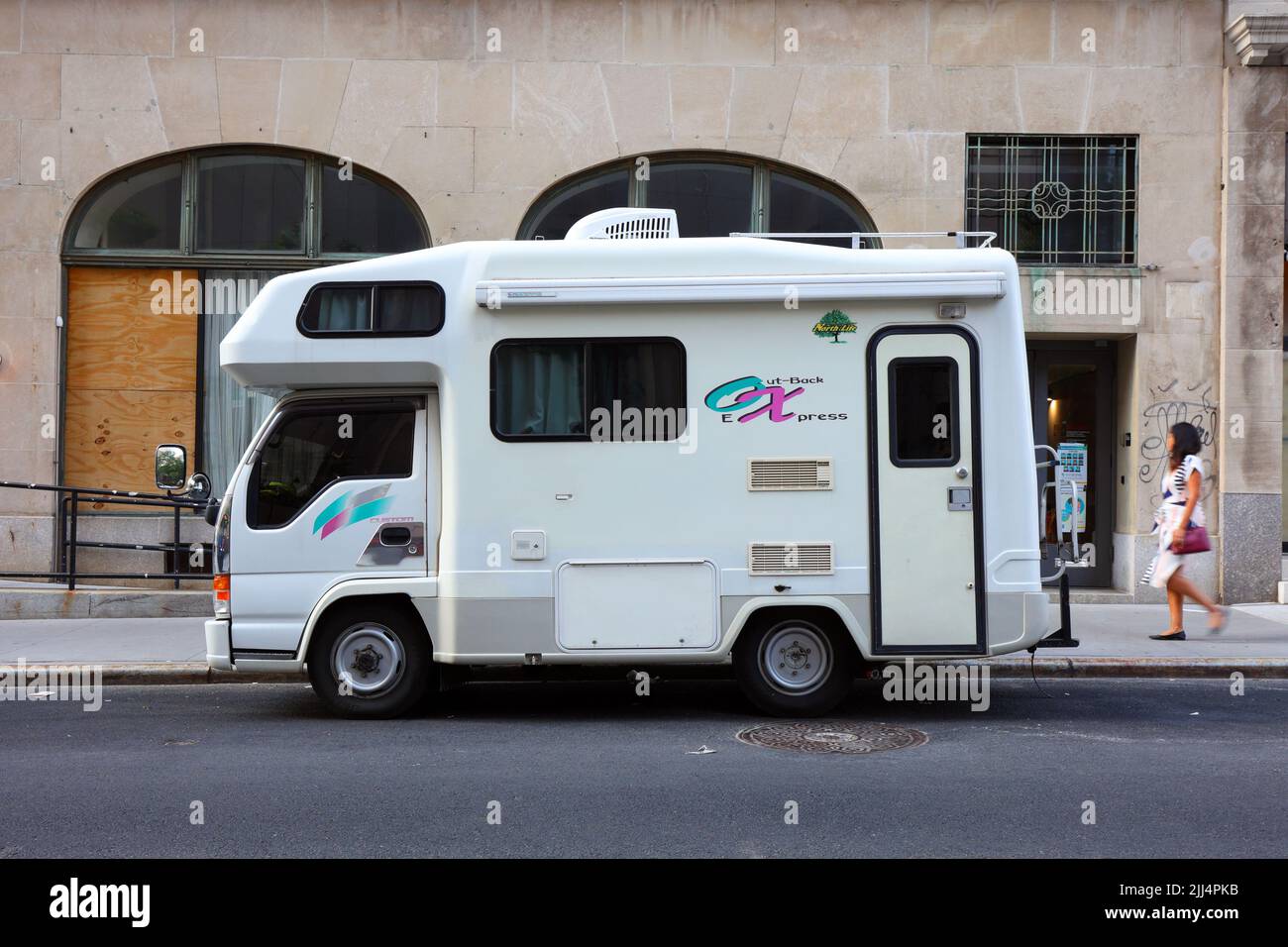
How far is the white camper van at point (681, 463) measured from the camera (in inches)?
307

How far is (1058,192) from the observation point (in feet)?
46.7

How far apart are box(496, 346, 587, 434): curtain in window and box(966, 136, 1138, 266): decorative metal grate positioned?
803 centimetres

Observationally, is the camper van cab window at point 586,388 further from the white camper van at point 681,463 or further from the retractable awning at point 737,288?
the retractable awning at point 737,288

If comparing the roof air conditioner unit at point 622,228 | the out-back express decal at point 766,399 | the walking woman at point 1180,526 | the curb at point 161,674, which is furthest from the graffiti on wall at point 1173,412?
the curb at point 161,674

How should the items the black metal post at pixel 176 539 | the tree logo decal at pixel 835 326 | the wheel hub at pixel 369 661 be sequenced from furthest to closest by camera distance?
the black metal post at pixel 176 539 → the wheel hub at pixel 369 661 → the tree logo decal at pixel 835 326

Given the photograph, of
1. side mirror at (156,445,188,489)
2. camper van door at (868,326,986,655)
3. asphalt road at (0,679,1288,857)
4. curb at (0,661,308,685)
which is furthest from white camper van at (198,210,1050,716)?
curb at (0,661,308,685)

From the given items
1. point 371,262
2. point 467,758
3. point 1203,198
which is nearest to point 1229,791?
point 467,758

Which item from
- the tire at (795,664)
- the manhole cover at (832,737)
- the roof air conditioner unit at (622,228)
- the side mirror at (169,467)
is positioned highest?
the roof air conditioner unit at (622,228)

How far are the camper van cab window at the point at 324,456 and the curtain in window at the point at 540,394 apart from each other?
664 millimetres

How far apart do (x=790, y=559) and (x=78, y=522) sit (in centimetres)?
957

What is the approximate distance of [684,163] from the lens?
1438 centimetres

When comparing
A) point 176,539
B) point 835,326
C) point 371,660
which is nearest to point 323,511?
point 371,660

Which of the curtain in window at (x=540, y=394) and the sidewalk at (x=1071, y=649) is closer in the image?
the curtain in window at (x=540, y=394)

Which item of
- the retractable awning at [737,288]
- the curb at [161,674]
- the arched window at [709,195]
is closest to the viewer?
the retractable awning at [737,288]
